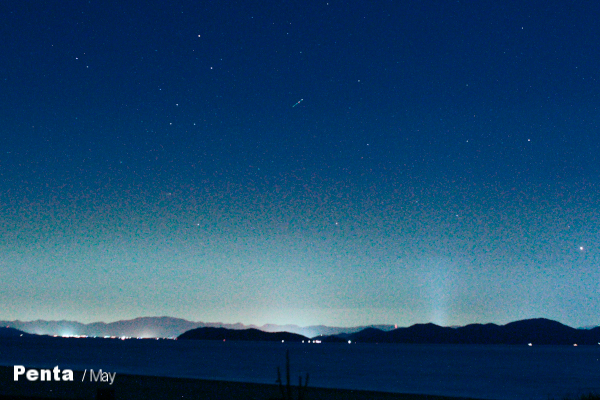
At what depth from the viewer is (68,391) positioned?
84.7 ft

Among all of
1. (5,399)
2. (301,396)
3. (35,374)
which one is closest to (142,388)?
(35,374)

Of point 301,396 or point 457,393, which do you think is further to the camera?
point 457,393

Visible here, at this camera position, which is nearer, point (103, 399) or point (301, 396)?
point (301, 396)

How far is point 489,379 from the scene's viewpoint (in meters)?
57.8

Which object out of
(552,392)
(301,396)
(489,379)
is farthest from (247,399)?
(489,379)

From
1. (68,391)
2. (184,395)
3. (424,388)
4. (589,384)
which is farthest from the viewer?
(589,384)

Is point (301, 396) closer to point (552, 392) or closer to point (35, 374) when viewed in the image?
point (35, 374)

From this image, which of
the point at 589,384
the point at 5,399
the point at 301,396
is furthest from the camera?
the point at 589,384

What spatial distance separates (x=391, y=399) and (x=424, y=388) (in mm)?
16463

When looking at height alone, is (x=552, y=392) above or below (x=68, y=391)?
below

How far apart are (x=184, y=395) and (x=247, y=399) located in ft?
13.7

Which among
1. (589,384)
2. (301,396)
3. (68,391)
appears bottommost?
(589,384)

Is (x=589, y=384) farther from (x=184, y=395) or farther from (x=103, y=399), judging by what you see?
(x=103, y=399)

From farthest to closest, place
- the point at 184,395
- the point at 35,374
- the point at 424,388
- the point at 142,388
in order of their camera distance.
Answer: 1. the point at 424,388
2. the point at 35,374
3. the point at 142,388
4. the point at 184,395
